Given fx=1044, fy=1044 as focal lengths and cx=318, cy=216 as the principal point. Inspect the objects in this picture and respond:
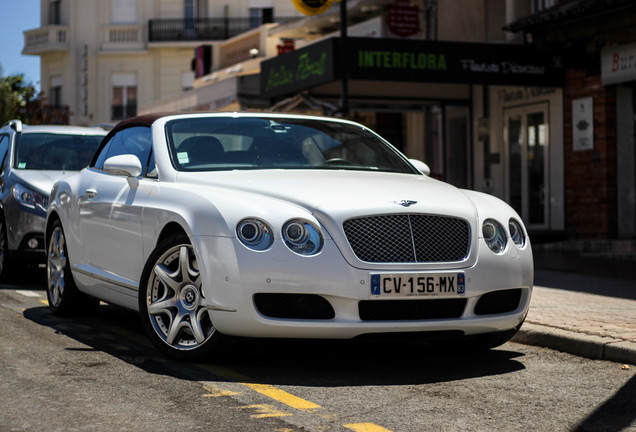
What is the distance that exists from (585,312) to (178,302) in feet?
11.7

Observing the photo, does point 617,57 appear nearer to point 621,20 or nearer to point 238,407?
point 621,20

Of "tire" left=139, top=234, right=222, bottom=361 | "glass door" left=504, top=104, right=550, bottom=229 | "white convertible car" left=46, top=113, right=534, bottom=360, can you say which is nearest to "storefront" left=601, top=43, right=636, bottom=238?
"glass door" left=504, top=104, right=550, bottom=229

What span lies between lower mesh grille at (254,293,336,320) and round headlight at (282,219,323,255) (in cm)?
25

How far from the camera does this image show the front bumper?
17.6ft

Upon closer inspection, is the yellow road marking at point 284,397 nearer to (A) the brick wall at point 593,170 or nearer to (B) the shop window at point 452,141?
(A) the brick wall at point 593,170

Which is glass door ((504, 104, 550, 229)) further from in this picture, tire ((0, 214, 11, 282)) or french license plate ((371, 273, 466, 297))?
french license plate ((371, 273, 466, 297))

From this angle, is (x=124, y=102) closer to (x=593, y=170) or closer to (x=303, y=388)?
(x=593, y=170)

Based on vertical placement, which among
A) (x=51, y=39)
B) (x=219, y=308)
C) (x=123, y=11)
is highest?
(x=123, y=11)

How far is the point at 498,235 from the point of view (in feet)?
19.5

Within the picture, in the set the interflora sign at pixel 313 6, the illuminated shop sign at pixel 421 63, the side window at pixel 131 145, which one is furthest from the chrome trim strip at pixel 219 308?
the interflora sign at pixel 313 6

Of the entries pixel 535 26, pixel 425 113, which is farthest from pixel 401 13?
pixel 535 26

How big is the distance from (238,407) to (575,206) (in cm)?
1314

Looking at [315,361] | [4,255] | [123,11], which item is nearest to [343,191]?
[315,361]

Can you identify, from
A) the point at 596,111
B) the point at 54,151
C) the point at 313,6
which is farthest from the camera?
the point at 313,6
